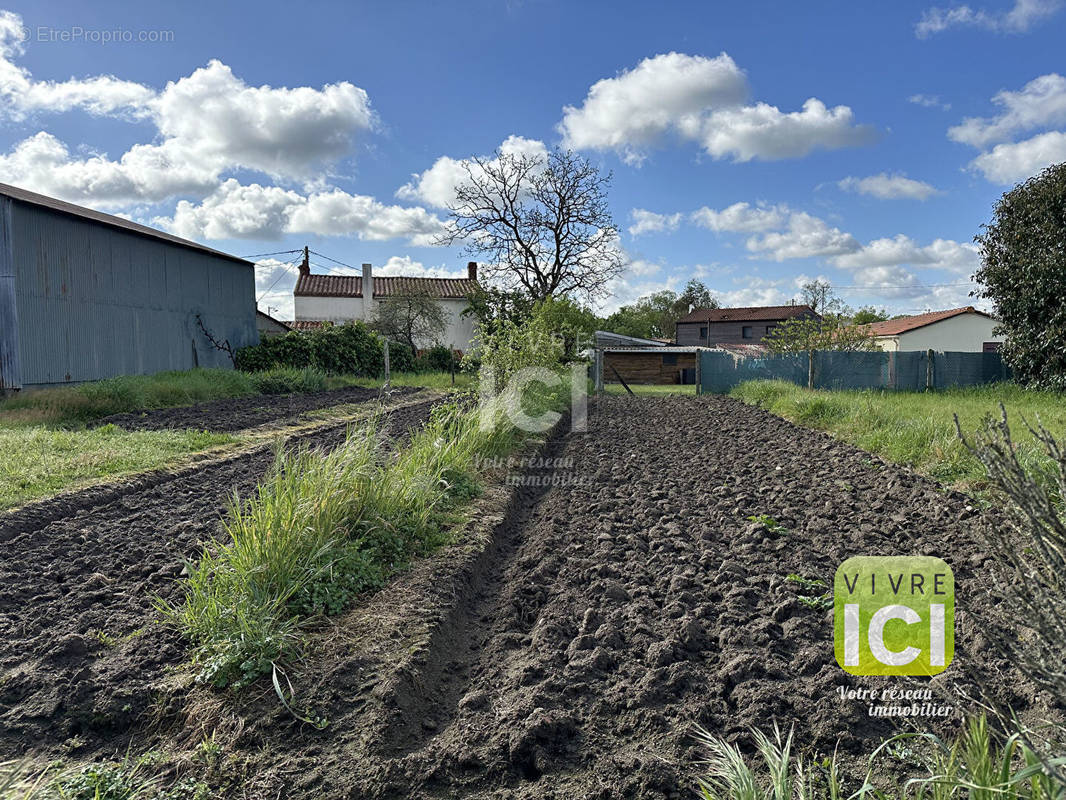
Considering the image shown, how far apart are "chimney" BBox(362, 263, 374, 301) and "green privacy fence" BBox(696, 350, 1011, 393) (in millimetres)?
22540

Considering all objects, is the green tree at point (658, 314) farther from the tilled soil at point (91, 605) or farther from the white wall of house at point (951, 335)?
the tilled soil at point (91, 605)

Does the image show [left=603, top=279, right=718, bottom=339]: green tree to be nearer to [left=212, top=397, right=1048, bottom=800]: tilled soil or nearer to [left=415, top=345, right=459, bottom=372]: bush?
[left=415, top=345, right=459, bottom=372]: bush

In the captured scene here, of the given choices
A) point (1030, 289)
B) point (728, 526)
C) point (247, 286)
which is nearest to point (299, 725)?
point (728, 526)

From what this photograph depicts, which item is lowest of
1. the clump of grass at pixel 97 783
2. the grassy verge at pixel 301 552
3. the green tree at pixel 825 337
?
the clump of grass at pixel 97 783

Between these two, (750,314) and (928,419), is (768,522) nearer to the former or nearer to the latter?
(928,419)

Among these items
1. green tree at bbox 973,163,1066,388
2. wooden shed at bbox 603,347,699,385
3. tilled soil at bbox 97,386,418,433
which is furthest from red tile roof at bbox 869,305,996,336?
tilled soil at bbox 97,386,418,433

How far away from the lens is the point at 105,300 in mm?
15750

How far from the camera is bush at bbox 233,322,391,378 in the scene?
74.2 feet

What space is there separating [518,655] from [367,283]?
35.9 meters

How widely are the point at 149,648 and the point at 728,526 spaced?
4.32 meters

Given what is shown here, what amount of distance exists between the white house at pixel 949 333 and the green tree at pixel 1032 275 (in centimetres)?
1802

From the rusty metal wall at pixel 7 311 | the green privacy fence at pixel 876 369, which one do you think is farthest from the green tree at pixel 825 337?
the rusty metal wall at pixel 7 311

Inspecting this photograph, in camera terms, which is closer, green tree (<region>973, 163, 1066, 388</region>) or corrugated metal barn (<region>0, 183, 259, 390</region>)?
corrugated metal barn (<region>0, 183, 259, 390</region>)

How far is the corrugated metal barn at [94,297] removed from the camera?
43.7 ft
